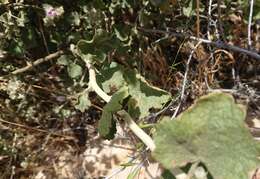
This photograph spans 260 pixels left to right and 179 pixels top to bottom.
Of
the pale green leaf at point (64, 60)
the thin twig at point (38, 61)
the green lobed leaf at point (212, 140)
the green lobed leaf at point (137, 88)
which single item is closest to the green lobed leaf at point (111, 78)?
the green lobed leaf at point (137, 88)

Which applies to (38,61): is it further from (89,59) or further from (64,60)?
(89,59)

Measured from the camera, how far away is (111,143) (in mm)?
1958

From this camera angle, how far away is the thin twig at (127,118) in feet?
3.83

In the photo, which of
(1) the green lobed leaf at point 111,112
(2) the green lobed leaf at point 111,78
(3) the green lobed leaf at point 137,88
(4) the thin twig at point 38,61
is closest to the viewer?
(1) the green lobed leaf at point 111,112

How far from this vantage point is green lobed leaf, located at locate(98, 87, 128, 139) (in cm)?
129

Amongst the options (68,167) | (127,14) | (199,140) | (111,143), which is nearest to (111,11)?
(127,14)

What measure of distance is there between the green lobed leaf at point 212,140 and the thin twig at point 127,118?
14cm

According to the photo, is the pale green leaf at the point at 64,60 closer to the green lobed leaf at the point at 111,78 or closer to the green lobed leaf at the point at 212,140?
the green lobed leaf at the point at 111,78

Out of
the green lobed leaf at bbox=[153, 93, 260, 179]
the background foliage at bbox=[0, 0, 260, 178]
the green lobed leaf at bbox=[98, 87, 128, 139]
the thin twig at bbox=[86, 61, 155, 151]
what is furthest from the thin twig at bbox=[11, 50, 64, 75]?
the green lobed leaf at bbox=[153, 93, 260, 179]

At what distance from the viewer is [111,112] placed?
1331mm

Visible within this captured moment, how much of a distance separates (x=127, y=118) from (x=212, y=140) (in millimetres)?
366

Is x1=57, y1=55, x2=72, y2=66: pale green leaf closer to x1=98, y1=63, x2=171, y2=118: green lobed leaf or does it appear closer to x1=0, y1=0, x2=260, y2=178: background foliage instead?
x1=0, y1=0, x2=260, y2=178: background foliage

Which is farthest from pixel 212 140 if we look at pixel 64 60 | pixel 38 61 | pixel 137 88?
pixel 38 61

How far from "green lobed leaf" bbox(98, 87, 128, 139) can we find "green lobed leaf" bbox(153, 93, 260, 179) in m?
0.33
